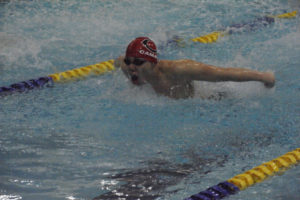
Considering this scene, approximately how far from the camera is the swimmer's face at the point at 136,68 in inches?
143

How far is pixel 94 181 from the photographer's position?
9.82 ft

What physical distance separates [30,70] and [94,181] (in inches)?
86.6

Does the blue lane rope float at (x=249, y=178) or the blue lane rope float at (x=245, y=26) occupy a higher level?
the blue lane rope float at (x=245, y=26)

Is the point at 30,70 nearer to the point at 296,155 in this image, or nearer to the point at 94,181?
the point at 94,181

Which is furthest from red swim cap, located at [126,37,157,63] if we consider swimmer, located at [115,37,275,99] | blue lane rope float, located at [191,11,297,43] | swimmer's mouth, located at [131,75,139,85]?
blue lane rope float, located at [191,11,297,43]

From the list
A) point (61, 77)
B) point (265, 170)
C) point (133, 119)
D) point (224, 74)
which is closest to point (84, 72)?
point (61, 77)

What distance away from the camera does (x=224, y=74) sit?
3.44 meters

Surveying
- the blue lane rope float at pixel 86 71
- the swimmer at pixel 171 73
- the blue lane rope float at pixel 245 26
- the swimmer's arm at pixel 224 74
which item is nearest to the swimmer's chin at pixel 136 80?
the swimmer at pixel 171 73

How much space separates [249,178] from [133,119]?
1270 millimetres

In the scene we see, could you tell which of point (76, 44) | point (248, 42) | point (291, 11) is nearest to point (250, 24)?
point (248, 42)

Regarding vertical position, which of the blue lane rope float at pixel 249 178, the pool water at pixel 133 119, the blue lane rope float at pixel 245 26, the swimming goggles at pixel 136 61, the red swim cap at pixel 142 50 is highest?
the blue lane rope float at pixel 245 26

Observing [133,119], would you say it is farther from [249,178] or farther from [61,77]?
[249,178]

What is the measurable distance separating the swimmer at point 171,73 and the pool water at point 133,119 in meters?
0.16

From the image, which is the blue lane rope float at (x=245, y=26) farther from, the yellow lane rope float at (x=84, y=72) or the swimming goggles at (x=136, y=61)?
the swimming goggles at (x=136, y=61)
